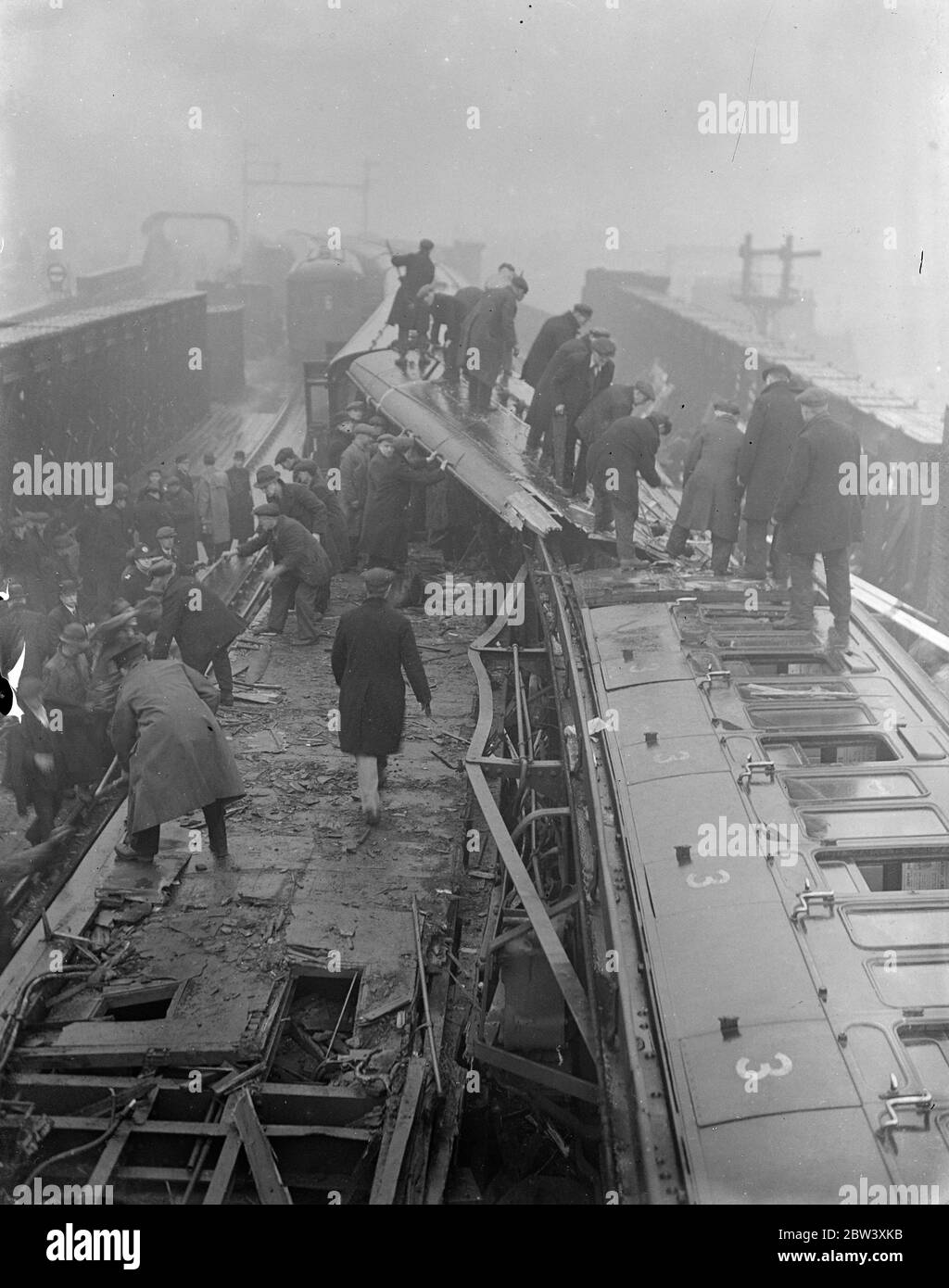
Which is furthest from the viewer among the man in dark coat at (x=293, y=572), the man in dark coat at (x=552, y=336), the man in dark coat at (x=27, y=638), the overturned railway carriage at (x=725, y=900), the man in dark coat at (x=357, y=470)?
the man in dark coat at (x=357, y=470)

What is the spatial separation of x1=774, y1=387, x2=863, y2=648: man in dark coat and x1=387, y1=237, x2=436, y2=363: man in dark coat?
7650 millimetres

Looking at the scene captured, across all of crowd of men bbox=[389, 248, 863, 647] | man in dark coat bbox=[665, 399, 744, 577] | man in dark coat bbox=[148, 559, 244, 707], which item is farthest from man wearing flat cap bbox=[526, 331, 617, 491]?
man in dark coat bbox=[148, 559, 244, 707]

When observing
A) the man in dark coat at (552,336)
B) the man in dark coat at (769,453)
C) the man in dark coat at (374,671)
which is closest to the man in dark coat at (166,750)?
the man in dark coat at (374,671)

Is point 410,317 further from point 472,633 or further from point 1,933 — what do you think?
point 1,933

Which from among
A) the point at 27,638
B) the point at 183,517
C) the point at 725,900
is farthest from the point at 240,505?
the point at 725,900

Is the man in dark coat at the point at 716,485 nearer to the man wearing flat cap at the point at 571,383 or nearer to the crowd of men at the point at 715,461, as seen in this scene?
the crowd of men at the point at 715,461

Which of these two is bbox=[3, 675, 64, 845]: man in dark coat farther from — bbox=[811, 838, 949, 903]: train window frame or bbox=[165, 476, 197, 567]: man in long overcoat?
bbox=[811, 838, 949, 903]: train window frame

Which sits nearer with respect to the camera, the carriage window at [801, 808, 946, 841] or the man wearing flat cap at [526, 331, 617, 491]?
the carriage window at [801, 808, 946, 841]

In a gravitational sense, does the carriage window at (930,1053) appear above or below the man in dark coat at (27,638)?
below

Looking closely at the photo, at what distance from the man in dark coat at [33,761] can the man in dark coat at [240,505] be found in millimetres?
5581

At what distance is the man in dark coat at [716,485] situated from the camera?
916 centimetres

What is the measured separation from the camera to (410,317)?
16.1 meters

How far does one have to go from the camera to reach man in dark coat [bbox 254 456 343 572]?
10.9 m
